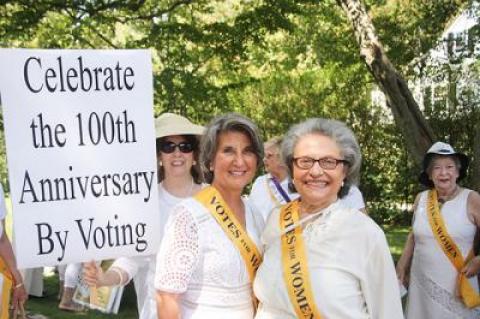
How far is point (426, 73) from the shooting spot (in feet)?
42.0

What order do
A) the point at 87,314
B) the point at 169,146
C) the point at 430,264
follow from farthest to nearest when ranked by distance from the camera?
1. the point at 87,314
2. the point at 430,264
3. the point at 169,146

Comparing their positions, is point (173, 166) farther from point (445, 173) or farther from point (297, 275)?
point (445, 173)

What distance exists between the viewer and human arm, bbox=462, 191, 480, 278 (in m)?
4.25

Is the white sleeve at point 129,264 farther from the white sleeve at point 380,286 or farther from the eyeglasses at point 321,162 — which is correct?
the white sleeve at point 380,286

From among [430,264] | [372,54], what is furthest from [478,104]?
[430,264]

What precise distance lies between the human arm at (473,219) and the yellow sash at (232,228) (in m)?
2.31

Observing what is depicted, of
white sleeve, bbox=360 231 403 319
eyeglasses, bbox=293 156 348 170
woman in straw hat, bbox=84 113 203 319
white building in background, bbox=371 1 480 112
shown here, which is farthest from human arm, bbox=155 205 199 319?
white building in background, bbox=371 1 480 112

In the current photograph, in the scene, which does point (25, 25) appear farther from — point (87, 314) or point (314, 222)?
point (314, 222)

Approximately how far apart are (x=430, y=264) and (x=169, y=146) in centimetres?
221

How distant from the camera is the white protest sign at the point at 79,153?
8.27ft

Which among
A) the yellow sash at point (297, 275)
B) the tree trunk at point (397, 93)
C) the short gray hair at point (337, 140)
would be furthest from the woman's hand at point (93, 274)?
the tree trunk at point (397, 93)

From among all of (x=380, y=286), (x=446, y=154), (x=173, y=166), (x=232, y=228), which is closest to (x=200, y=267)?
(x=232, y=228)

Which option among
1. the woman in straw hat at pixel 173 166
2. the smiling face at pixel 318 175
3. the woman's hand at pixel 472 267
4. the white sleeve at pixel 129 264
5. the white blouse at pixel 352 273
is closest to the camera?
the white blouse at pixel 352 273

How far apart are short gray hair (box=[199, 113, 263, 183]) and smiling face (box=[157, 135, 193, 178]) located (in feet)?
2.29
